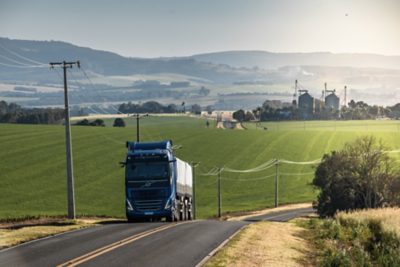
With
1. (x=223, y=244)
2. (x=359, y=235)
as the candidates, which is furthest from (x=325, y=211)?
(x=223, y=244)

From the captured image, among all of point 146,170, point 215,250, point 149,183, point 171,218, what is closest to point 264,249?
point 215,250

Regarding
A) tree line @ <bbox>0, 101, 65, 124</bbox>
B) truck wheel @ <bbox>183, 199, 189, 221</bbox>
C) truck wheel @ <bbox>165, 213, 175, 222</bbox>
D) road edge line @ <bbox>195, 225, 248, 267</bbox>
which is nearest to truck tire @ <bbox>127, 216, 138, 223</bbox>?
truck wheel @ <bbox>165, 213, 175, 222</bbox>

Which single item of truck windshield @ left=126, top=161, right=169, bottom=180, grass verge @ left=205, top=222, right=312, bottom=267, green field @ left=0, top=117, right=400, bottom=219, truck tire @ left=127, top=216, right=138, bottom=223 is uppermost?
truck windshield @ left=126, top=161, right=169, bottom=180

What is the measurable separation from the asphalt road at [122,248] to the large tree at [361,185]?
4526 centimetres

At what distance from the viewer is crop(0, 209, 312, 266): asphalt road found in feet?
58.7

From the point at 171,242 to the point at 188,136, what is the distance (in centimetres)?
10958

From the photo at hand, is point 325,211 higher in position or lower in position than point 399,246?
lower

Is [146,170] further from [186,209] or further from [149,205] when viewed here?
[186,209]

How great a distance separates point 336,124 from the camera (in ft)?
649

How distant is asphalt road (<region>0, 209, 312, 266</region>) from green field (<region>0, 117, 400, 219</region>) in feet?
94.0

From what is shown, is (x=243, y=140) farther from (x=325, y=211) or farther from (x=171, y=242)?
(x=171, y=242)

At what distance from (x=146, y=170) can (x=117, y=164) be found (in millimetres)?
61508

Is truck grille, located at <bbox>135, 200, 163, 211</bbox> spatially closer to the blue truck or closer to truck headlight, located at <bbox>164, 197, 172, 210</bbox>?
the blue truck

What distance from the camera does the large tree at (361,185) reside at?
230 feet
